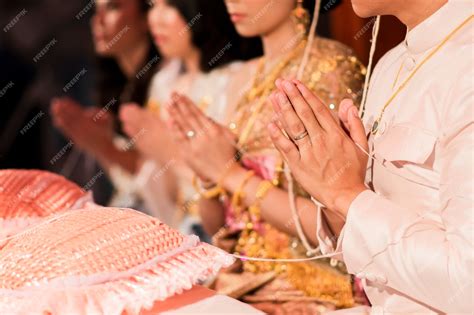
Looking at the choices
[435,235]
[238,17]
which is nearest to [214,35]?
[238,17]

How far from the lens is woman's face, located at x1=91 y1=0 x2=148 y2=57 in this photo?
10.6ft

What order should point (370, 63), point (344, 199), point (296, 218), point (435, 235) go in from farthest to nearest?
point (296, 218)
point (370, 63)
point (344, 199)
point (435, 235)

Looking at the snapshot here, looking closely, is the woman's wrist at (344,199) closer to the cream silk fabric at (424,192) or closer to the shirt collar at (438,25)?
the cream silk fabric at (424,192)

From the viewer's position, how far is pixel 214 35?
2.31m

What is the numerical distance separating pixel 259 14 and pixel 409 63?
1.79 feet

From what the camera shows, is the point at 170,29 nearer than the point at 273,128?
No

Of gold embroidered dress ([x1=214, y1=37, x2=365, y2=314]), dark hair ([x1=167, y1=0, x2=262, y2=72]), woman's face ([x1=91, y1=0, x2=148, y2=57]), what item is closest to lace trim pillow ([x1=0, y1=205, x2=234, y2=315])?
gold embroidered dress ([x1=214, y1=37, x2=365, y2=314])

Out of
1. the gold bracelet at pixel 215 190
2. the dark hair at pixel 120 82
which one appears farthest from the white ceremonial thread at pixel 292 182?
the dark hair at pixel 120 82

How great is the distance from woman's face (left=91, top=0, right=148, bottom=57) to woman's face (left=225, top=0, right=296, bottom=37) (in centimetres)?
151

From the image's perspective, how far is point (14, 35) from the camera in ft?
12.7

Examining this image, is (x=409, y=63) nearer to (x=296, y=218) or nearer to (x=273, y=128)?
(x=273, y=128)

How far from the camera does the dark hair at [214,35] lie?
208 centimetres

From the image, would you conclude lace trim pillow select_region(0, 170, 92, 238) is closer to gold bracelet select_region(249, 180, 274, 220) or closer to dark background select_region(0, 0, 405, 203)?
gold bracelet select_region(249, 180, 274, 220)

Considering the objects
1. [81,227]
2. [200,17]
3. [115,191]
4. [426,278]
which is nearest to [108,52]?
[115,191]
